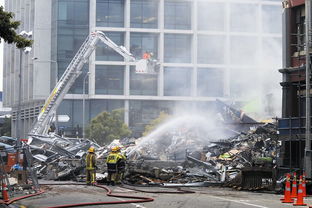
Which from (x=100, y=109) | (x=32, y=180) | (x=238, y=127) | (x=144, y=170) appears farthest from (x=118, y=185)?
(x=100, y=109)

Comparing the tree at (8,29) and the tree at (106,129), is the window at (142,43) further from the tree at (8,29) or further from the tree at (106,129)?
the tree at (8,29)

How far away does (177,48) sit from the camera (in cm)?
8381

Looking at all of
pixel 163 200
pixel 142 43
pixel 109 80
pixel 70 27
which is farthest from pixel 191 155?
pixel 70 27

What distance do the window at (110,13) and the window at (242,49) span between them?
1379cm

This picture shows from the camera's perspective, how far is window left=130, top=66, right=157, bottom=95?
81.8m

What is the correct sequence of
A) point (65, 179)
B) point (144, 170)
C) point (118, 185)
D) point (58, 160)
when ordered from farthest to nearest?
point (58, 160)
point (65, 179)
point (144, 170)
point (118, 185)

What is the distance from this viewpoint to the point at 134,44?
8231cm

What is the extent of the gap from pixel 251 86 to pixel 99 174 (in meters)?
51.9

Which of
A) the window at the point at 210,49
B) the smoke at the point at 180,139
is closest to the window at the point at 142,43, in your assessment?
the window at the point at 210,49

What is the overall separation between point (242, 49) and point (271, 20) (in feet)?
16.7

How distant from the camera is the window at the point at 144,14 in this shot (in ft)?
272

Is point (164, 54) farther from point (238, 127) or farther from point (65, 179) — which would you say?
point (65, 179)

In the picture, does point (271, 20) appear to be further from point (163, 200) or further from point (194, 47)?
point (163, 200)

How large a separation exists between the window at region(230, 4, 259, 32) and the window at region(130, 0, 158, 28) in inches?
368
